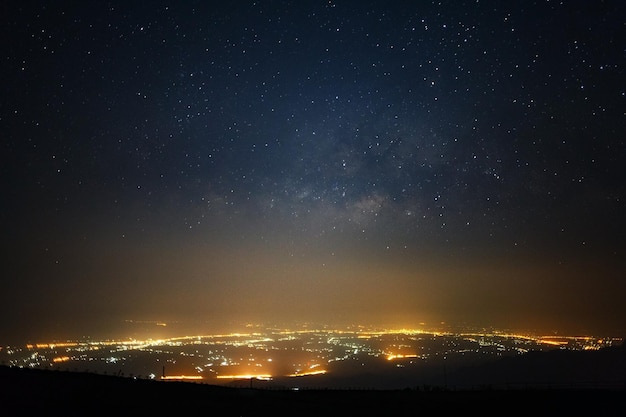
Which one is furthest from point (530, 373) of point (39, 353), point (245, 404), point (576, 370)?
point (39, 353)

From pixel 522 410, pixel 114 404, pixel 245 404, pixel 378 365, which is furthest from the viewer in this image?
pixel 378 365

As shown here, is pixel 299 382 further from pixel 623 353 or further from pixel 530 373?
pixel 623 353

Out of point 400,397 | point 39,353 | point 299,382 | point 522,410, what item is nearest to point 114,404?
point 400,397

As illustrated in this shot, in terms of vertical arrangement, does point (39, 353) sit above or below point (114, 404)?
below

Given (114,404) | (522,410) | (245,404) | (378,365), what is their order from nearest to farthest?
(114,404)
(245,404)
(522,410)
(378,365)

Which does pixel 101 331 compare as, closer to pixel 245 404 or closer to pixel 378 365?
pixel 378 365

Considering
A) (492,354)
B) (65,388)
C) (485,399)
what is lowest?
Answer: (492,354)

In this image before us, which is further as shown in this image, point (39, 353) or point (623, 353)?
point (39, 353)
